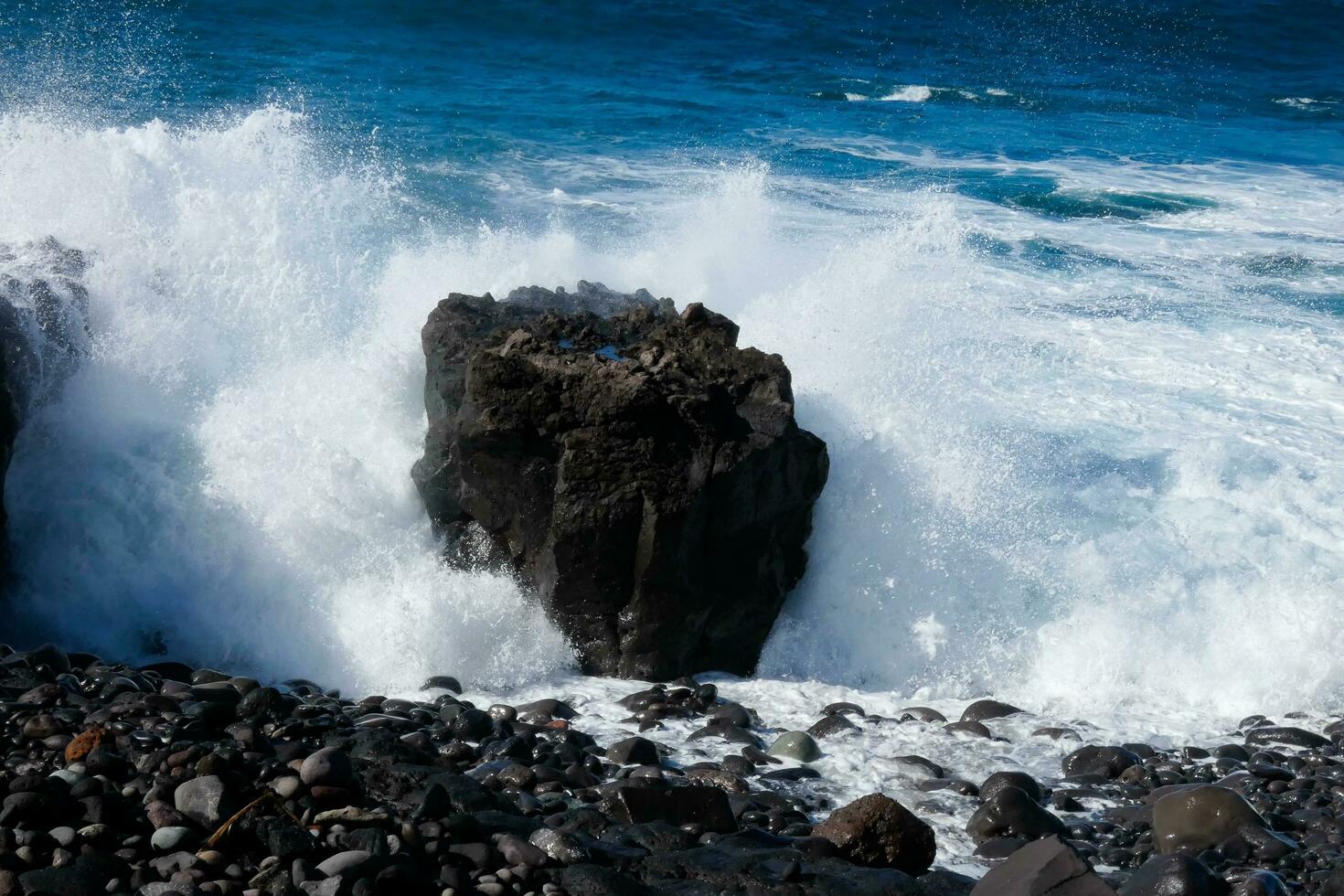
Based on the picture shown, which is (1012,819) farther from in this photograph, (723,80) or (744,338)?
(723,80)

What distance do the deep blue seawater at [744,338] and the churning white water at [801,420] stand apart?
28 mm

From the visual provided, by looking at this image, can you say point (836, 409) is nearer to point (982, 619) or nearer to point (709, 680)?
point (982, 619)

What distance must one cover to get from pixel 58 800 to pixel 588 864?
167 cm

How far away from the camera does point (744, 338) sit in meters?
9.78

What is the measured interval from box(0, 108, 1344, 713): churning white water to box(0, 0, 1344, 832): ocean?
0.03 metres

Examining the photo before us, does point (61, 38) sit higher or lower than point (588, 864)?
higher

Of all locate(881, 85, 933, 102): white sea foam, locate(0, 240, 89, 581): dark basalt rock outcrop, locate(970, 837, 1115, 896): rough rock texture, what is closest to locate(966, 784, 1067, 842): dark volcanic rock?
locate(970, 837, 1115, 896): rough rock texture

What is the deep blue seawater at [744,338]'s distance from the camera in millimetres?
7512

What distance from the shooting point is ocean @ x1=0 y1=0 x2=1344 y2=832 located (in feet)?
24.3

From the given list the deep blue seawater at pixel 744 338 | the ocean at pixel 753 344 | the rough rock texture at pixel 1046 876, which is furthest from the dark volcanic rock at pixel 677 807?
the deep blue seawater at pixel 744 338

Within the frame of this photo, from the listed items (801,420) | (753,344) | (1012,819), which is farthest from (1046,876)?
(753,344)

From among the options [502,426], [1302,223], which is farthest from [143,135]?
[1302,223]

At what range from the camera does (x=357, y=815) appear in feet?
13.6

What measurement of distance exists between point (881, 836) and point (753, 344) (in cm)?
545
